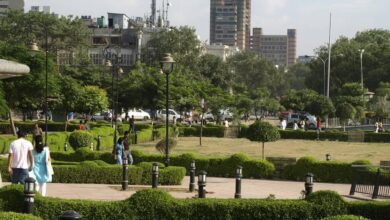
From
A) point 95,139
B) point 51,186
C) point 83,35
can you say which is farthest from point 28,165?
point 83,35

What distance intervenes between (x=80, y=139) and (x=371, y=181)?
→ 17.2 m

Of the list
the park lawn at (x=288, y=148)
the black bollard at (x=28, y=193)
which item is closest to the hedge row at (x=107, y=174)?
the black bollard at (x=28, y=193)

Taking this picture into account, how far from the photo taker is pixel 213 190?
20.8m

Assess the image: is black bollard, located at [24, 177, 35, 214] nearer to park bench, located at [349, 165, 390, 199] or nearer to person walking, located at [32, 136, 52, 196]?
person walking, located at [32, 136, 52, 196]

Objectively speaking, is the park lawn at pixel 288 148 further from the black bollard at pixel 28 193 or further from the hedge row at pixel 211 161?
the black bollard at pixel 28 193

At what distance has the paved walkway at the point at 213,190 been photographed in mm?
18469

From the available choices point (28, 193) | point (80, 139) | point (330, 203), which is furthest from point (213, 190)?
point (80, 139)

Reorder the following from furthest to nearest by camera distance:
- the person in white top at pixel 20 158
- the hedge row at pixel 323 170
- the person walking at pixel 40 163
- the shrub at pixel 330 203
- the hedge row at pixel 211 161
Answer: the hedge row at pixel 211 161, the hedge row at pixel 323 170, the person walking at pixel 40 163, the person in white top at pixel 20 158, the shrub at pixel 330 203

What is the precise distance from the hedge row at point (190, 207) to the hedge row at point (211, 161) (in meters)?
11.3

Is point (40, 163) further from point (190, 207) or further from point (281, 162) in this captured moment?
point (281, 162)

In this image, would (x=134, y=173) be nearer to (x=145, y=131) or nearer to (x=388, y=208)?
(x=388, y=208)

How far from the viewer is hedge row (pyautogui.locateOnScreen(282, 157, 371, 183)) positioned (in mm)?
24062

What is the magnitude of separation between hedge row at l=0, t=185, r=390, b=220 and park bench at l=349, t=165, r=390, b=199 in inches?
209

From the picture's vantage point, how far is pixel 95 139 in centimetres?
3628
